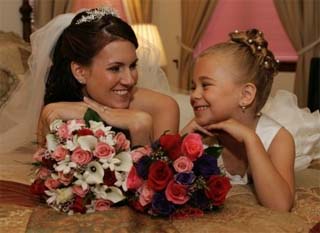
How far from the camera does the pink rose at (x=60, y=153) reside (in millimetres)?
1214

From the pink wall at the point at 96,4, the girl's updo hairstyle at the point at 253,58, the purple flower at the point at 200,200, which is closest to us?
the purple flower at the point at 200,200

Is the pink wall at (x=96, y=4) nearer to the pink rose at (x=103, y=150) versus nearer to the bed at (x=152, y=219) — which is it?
the bed at (x=152, y=219)

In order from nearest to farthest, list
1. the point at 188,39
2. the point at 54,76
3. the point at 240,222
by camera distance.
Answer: the point at 240,222, the point at 54,76, the point at 188,39

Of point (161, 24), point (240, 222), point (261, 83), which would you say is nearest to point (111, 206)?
point (240, 222)

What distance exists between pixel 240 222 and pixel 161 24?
3.76m

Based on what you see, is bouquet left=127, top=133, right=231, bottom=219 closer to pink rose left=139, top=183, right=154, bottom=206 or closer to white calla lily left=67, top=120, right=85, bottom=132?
pink rose left=139, top=183, right=154, bottom=206

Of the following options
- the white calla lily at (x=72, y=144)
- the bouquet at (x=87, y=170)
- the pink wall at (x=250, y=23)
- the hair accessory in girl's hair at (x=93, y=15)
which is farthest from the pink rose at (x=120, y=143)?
the pink wall at (x=250, y=23)

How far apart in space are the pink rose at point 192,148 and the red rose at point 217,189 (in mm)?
70

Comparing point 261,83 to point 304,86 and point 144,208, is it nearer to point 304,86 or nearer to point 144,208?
point 144,208

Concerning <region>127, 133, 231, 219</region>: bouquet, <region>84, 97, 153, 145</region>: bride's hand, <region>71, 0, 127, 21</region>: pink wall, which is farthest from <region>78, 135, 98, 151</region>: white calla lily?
<region>71, 0, 127, 21</region>: pink wall

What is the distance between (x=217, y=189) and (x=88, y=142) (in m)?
0.34

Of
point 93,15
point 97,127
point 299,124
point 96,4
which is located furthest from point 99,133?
A: point 96,4

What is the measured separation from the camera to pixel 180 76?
4.66 m

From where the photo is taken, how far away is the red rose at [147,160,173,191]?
115 cm
